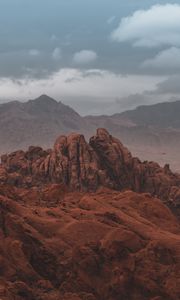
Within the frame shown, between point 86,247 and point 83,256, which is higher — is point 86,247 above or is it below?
above

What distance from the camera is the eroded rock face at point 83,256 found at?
38.9 metres

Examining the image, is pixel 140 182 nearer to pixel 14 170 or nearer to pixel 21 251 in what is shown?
pixel 14 170

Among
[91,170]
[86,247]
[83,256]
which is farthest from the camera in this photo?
[91,170]

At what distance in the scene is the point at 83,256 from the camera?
42.8 m

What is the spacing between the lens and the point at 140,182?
326 ft

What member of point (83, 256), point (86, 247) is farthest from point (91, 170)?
point (83, 256)

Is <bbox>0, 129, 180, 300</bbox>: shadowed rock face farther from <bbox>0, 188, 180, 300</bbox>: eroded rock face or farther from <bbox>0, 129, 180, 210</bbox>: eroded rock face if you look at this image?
<bbox>0, 129, 180, 210</bbox>: eroded rock face

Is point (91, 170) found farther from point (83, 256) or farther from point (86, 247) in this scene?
point (83, 256)

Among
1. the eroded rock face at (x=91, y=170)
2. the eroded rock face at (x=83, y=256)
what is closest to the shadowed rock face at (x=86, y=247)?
the eroded rock face at (x=83, y=256)

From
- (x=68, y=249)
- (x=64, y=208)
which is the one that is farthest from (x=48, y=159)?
(x=68, y=249)

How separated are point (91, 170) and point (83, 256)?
171ft

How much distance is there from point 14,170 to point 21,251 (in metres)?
62.7

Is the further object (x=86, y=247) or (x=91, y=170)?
(x=91, y=170)

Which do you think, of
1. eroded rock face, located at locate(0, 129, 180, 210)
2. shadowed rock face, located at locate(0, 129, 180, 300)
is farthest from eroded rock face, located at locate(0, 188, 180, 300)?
eroded rock face, located at locate(0, 129, 180, 210)
